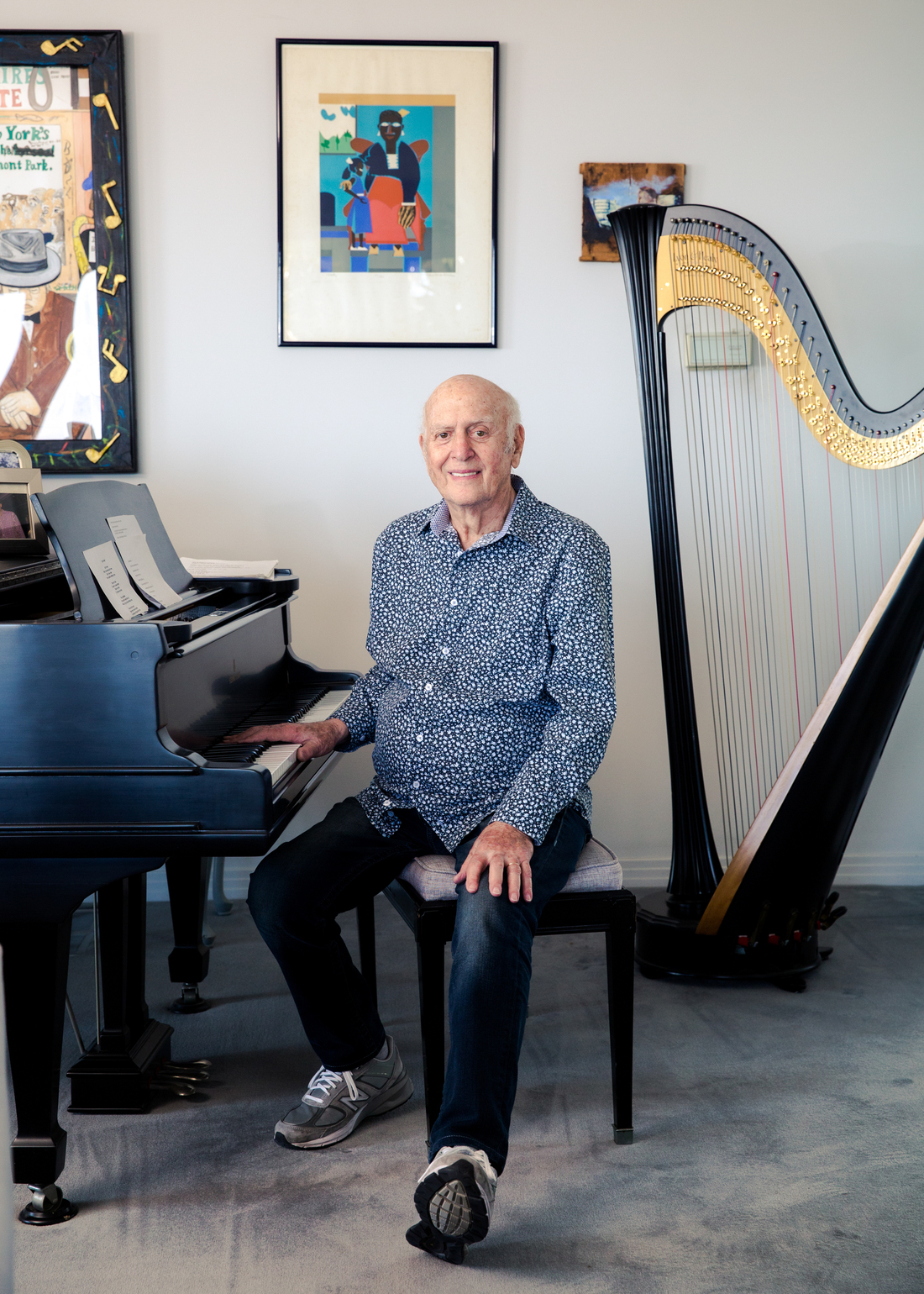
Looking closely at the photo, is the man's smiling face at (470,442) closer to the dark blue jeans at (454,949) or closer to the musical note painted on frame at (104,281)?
the dark blue jeans at (454,949)

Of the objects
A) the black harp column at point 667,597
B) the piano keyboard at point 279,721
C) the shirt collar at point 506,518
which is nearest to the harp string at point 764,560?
the black harp column at point 667,597

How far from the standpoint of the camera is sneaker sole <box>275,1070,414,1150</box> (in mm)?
1893

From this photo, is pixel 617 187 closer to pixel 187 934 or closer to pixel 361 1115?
pixel 187 934

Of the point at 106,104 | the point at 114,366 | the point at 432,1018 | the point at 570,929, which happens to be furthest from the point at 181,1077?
the point at 106,104

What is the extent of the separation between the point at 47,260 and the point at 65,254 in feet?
0.17

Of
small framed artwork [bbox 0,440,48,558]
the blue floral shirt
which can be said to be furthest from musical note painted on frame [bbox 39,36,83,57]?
the blue floral shirt

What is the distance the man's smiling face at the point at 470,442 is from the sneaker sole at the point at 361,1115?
1115 mm

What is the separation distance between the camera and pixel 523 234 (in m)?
3.08

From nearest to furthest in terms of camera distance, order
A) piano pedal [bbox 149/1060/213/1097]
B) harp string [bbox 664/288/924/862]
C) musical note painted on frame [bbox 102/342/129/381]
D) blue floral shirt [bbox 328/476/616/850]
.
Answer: blue floral shirt [bbox 328/476/616/850], piano pedal [bbox 149/1060/213/1097], musical note painted on frame [bbox 102/342/129/381], harp string [bbox 664/288/924/862]

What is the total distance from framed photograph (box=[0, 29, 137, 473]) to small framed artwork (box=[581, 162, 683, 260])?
1315 millimetres

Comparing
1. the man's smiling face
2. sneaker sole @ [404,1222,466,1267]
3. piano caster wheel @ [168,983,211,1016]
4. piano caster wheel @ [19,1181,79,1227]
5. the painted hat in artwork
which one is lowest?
piano caster wheel @ [168,983,211,1016]

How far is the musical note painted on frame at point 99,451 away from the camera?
307 centimetres

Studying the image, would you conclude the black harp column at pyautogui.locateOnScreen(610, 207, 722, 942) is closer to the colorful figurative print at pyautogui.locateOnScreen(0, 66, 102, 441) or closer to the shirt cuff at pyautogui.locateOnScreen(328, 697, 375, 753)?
the shirt cuff at pyautogui.locateOnScreen(328, 697, 375, 753)

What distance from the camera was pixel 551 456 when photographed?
10.5 ft
